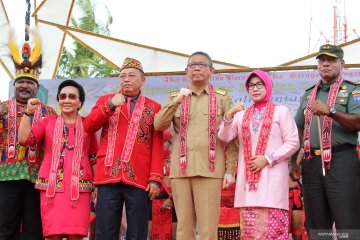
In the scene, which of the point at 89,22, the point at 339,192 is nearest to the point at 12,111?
the point at 339,192

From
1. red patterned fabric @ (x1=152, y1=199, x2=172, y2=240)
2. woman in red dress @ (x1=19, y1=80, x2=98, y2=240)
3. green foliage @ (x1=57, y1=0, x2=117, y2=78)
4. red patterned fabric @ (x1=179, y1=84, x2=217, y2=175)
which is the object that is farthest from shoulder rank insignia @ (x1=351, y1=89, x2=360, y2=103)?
green foliage @ (x1=57, y1=0, x2=117, y2=78)

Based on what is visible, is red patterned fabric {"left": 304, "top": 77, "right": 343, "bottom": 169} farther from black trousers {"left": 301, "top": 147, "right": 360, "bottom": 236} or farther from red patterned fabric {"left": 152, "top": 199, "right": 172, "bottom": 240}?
red patterned fabric {"left": 152, "top": 199, "right": 172, "bottom": 240}

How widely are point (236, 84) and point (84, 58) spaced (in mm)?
11569

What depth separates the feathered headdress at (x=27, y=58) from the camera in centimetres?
500

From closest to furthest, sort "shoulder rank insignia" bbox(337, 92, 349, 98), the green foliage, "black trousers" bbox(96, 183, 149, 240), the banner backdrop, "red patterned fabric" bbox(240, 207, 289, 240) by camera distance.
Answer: "red patterned fabric" bbox(240, 207, 289, 240)
"black trousers" bbox(96, 183, 149, 240)
"shoulder rank insignia" bbox(337, 92, 349, 98)
the banner backdrop
the green foliage

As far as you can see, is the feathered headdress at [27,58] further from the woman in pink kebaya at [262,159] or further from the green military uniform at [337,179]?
the green military uniform at [337,179]

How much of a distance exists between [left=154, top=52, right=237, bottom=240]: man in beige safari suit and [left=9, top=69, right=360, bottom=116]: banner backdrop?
222 cm

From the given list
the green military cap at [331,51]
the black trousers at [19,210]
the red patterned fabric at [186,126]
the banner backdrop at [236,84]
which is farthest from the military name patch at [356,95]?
the black trousers at [19,210]

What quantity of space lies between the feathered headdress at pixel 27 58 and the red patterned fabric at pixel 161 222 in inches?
101

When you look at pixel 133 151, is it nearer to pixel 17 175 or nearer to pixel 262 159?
pixel 262 159

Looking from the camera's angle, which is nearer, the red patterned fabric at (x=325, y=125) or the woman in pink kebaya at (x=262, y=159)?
the woman in pink kebaya at (x=262, y=159)

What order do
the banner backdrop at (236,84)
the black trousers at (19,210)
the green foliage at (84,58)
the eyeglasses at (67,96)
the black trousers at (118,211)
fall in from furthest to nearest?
the green foliage at (84,58)
the banner backdrop at (236,84)
the black trousers at (19,210)
the eyeglasses at (67,96)
the black trousers at (118,211)

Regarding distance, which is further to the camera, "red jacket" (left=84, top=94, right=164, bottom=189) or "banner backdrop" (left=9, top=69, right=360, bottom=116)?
"banner backdrop" (left=9, top=69, right=360, bottom=116)

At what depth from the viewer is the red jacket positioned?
4129 mm
